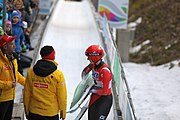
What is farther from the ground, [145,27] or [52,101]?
[52,101]

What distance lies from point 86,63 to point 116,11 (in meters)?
6.20

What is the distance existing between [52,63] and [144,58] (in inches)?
610

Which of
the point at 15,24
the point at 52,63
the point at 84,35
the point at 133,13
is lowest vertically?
the point at 133,13

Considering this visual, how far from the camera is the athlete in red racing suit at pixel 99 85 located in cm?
620

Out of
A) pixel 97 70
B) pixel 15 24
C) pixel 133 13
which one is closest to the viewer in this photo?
pixel 97 70

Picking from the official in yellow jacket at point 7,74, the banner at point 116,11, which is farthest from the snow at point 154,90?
the official in yellow jacket at point 7,74

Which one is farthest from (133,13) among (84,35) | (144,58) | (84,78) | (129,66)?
(84,78)

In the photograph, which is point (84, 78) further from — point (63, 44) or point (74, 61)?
point (63, 44)

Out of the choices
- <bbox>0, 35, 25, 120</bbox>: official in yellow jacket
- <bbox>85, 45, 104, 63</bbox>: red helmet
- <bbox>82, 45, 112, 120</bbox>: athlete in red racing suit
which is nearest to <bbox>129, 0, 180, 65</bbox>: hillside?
<bbox>82, 45, 112, 120</bbox>: athlete in red racing suit

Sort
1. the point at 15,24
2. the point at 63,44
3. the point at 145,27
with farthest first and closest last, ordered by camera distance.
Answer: the point at 145,27 < the point at 63,44 < the point at 15,24

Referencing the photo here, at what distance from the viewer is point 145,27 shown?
82.2ft

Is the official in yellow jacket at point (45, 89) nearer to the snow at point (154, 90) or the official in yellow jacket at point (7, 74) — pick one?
the official in yellow jacket at point (7, 74)

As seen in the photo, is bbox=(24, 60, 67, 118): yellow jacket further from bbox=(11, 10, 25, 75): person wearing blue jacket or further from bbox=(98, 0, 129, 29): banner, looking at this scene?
Result: bbox=(98, 0, 129, 29): banner

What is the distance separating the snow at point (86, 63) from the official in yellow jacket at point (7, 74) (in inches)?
75.7
